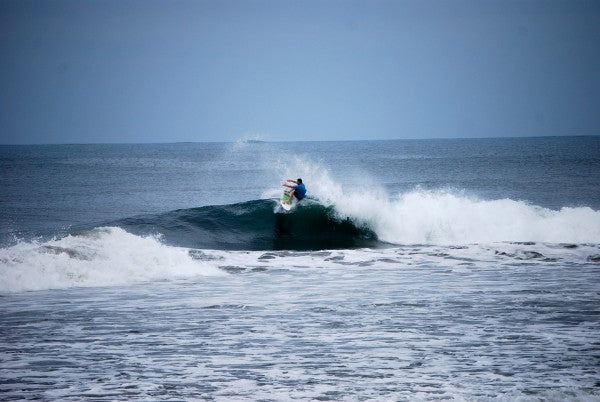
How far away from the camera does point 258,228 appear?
91.1ft

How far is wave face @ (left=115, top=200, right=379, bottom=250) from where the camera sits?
2530 centimetres

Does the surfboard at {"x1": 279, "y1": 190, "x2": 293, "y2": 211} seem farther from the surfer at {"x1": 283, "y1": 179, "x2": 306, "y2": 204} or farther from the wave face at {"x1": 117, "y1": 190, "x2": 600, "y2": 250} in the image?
the surfer at {"x1": 283, "y1": 179, "x2": 306, "y2": 204}

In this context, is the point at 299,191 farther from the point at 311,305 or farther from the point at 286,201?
the point at 311,305

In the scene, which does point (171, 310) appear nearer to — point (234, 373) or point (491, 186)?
point (234, 373)

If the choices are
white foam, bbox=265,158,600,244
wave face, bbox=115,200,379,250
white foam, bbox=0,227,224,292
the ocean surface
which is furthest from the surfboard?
white foam, bbox=0,227,224,292

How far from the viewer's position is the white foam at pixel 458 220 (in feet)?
88.0

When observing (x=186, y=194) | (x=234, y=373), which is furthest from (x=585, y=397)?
(x=186, y=194)

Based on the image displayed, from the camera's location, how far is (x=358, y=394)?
850 cm

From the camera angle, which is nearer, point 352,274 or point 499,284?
point 499,284

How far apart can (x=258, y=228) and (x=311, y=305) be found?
14103 mm

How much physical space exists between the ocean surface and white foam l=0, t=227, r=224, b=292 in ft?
0.18

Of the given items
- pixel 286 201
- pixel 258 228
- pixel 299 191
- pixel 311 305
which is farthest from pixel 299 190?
pixel 311 305

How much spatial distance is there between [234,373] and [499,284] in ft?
28.5

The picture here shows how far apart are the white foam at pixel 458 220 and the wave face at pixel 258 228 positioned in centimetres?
78
